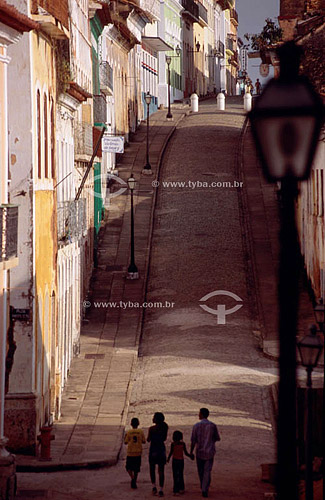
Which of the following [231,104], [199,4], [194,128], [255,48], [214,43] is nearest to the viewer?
[194,128]

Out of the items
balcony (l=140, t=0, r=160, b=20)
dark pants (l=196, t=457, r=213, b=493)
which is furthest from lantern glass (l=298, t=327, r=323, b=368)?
balcony (l=140, t=0, r=160, b=20)

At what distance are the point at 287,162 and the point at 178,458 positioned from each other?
1032 cm

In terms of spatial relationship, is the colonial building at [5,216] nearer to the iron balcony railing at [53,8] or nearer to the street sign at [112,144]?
the iron balcony railing at [53,8]

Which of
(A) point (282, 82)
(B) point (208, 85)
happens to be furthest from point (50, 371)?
(B) point (208, 85)

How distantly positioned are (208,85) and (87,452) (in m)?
83.2

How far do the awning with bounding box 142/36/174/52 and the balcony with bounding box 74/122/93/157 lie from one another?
1318 inches

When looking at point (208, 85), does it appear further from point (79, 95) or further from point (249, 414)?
point (249, 414)

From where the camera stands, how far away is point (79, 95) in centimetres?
2609

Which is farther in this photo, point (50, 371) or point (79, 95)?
point (79, 95)

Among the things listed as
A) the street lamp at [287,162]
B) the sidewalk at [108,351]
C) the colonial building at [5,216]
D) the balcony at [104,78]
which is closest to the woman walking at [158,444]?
the colonial building at [5,216]

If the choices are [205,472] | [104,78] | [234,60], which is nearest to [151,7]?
[104,78]

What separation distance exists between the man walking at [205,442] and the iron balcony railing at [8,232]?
3189 millimetres

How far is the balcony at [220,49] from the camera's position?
10543 centimetres

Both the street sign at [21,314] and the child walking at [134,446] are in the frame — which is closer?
the child walking at [134,446]
